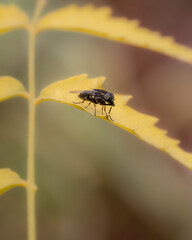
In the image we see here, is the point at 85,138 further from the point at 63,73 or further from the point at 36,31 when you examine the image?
the point at 36,31

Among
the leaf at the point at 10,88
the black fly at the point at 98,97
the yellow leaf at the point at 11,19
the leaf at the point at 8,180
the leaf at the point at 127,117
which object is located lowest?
the leaf at the point at 8,180

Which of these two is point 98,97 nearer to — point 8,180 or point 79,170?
point 8,180

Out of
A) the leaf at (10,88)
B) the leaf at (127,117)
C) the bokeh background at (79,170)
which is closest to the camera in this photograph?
the leaf at (127,117)

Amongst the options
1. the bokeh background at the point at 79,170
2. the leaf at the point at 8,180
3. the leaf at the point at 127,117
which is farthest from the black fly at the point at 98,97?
the bokeh background at the point at 79,170

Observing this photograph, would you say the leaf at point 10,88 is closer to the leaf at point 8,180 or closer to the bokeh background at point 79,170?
the leaf at point 8,180

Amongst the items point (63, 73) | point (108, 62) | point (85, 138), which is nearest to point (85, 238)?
point (85, 138)

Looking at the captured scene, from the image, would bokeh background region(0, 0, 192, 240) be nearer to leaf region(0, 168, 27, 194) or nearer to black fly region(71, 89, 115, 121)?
black fly region(71, 89, 115, 121)

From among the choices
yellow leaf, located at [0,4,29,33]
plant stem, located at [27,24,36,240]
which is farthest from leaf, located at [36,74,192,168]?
yellow leaf, located at [0,4,29,33]
